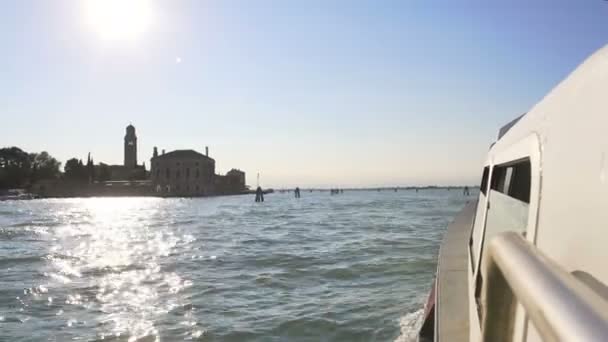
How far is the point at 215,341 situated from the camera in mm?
6160

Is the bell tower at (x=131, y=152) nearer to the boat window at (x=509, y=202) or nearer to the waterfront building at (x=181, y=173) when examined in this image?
the waterfront building at (x=181, y=173)

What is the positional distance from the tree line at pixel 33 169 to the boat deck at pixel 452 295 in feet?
363

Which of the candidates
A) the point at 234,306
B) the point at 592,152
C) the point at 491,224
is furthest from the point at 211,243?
the point at 592,152

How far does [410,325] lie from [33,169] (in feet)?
387

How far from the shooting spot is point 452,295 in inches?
163

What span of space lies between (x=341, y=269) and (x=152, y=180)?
107m

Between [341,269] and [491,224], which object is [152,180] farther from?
[491,224]

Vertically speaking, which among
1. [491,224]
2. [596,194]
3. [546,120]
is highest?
[546,120]

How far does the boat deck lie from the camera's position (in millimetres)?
3264

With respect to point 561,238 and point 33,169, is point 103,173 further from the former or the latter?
point 561,238

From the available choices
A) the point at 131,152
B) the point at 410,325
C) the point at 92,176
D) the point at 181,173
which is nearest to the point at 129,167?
the point at 131,152

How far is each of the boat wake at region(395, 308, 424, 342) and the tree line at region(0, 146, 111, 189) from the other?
360 ft

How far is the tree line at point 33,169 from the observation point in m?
103

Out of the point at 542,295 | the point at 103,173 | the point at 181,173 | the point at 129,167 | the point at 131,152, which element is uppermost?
the point at 131,152
